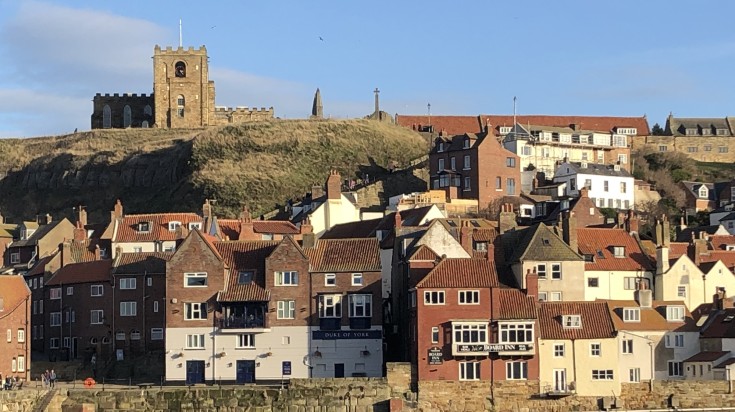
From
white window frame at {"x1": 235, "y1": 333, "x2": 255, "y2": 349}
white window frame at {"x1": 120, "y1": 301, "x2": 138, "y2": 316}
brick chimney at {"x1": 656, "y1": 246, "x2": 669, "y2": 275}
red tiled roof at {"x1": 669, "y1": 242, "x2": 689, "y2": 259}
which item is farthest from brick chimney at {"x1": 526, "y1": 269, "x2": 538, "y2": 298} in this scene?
white window frame at {"x1": 120, "y1": 301, "x2": 138, "y2": 316}

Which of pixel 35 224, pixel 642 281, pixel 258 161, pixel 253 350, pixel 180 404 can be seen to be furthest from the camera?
pixel 258 161

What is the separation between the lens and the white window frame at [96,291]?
77250 millimetres

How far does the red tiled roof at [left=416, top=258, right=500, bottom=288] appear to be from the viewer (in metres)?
66.5

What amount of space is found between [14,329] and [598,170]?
4823 centimetres

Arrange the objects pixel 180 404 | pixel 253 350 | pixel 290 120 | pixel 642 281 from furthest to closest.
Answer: pixel 290 120 < pixel 642 281 < pixel 253 350 < pixel 180 404

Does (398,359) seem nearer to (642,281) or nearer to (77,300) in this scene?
(642,281)

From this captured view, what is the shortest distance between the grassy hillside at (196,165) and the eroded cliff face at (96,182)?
0.08 metres

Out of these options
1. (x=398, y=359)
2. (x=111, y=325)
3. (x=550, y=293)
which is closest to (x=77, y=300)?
(x=111, y=325)

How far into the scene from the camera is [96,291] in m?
77.5

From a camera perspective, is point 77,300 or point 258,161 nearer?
point 77,300

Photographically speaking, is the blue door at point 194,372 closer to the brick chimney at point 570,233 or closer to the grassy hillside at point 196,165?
the brick chimney at point 570,233

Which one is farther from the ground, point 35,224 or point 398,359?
point 35,224

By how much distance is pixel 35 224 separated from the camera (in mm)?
97625

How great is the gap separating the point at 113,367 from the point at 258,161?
141ft
